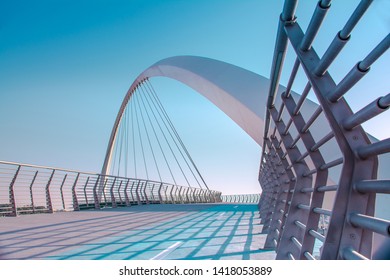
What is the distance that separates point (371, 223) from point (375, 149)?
0.67ft

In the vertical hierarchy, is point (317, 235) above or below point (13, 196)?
above

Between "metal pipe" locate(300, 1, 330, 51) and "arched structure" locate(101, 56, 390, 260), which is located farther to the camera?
"arched structure" locate(101, 56, 390, 260)

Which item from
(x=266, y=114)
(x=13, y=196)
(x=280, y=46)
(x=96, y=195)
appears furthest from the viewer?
(x=96, y=195)

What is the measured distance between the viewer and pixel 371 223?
85 centimetres

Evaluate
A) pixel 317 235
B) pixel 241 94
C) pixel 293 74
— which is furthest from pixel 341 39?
pixel 241 94

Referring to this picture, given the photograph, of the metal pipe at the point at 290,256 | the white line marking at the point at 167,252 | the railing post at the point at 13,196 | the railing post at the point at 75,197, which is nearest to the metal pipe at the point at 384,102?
the metal pipe at the point at 290,256

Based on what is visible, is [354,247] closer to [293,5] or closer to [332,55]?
[332,55]

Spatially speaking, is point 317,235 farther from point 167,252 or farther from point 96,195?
point 96,195

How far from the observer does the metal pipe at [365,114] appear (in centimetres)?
81

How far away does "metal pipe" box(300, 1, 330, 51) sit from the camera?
3.09ft

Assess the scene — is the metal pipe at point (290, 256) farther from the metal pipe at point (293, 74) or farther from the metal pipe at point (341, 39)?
the metal pipe at point (341, 39)

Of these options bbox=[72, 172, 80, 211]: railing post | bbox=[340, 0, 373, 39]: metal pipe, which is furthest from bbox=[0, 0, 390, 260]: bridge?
bbox=[72, 172, 80, 211]: railing post

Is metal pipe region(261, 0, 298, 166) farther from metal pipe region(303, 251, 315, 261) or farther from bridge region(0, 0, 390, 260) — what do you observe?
metal pipe region(303, 251, 315, 261)

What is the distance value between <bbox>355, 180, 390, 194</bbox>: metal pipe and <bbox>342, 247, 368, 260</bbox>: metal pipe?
192 mm
